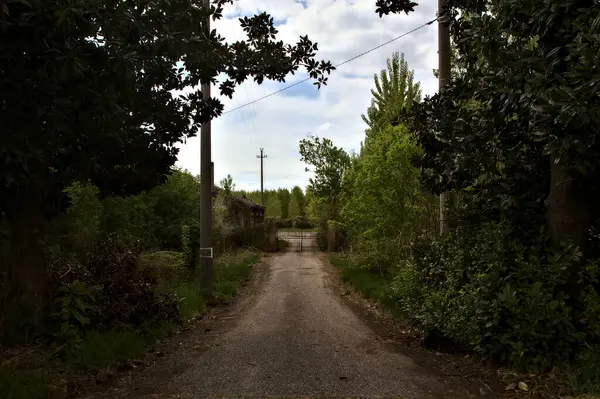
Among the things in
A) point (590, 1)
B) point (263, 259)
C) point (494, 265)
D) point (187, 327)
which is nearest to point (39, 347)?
point (187, 327)

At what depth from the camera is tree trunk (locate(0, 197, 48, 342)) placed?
5.53m

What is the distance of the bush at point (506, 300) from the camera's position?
5.10m

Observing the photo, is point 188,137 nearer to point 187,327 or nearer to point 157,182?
point 157,182

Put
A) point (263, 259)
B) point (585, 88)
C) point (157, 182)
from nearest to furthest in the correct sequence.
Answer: point (585, 88), point (157, 182), point (263, 259)

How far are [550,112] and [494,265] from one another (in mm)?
2075

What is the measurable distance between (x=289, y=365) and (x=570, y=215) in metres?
3.52

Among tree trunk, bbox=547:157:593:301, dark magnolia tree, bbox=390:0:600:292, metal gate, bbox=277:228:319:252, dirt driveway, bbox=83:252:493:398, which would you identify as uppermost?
dark magnolia tree, bbox=390:0:600:292

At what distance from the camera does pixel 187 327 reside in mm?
8711

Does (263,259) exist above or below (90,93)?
below

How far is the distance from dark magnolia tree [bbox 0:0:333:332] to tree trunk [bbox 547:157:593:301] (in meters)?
3.48

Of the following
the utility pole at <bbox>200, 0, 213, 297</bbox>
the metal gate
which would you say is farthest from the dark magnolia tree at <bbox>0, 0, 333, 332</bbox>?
the metal gate

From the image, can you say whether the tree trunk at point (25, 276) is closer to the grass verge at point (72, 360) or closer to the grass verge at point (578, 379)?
the grass verge at point (72, 360)

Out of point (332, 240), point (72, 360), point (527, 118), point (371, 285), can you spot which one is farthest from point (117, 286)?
point (332, 240)

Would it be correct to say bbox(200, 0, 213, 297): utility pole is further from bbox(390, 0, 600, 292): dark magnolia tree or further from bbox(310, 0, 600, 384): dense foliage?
bbox(390, 0, 600, 292): dark magnolia tree
